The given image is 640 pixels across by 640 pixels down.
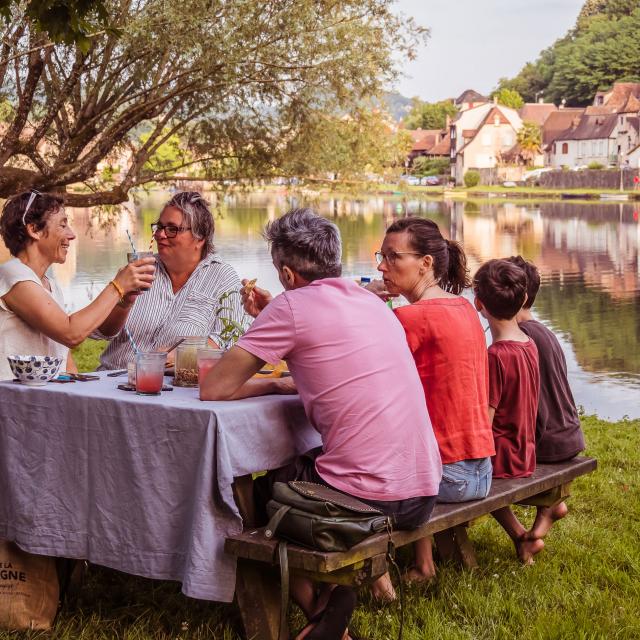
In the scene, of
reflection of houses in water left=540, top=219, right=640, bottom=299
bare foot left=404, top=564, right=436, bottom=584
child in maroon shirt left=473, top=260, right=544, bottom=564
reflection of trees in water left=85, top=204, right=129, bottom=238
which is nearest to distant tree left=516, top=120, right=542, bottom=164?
reflection of houses in water left=540, top=219, right=640, bottom=299

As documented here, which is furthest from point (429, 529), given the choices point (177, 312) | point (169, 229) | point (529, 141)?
point (529, 141)

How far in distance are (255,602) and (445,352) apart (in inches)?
47.0

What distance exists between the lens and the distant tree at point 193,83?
1087 cm

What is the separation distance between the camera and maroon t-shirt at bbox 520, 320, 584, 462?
4812 millimetres

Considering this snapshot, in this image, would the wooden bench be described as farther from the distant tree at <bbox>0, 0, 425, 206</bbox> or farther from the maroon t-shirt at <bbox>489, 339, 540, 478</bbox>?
the distant tree at <bbox>0, 0, 425, 206</bbox>

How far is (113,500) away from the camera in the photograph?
3.69m

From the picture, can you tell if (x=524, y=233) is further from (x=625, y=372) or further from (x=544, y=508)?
(x=544, y=508)

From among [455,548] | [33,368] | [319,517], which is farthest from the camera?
[455,548]

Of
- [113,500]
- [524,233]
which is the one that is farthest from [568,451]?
[524,233]

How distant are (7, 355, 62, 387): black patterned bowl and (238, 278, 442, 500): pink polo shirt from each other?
2.65ft

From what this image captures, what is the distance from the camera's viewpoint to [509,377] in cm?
452

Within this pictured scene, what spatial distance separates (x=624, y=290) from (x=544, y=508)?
20097 mm

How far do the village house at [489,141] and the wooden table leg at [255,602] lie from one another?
110117mm

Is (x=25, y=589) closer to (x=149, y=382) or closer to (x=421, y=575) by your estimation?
(x=149, y=382)
